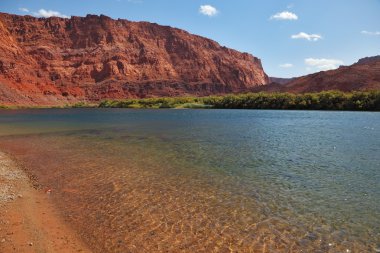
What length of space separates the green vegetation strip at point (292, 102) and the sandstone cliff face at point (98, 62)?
43.5 meters

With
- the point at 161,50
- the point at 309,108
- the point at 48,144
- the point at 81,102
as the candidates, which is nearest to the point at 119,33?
the point at 161,50

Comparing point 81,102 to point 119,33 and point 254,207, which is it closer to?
point 119,33

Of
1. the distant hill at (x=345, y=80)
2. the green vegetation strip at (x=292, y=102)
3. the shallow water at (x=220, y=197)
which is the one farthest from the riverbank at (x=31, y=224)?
the distant hill at (x=345, y=80)

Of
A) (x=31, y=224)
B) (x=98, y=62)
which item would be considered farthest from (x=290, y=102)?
(x=98, y=62)

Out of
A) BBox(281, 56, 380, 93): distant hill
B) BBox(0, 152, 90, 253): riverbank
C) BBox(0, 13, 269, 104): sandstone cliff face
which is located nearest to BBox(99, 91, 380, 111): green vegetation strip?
BBox(281, 56, 380, 93): distant hill

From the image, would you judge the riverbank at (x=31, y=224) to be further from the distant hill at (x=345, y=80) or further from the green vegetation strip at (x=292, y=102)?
the distant hill at (x=345, y=80)

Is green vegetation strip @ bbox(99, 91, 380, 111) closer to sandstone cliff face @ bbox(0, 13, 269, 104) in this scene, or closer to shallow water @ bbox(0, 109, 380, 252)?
sandstone cliff face @ bbox(0, 13, 269, 104)

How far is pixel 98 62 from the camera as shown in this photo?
546ft

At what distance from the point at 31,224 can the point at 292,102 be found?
82.3 meters

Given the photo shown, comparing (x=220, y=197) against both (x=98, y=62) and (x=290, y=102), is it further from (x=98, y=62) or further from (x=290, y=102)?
(x=98, y=62)

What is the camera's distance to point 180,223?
29.7 feet

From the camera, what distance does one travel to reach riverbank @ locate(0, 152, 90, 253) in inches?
299

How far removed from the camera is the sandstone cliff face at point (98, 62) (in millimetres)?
149500

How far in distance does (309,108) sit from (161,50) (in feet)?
404
